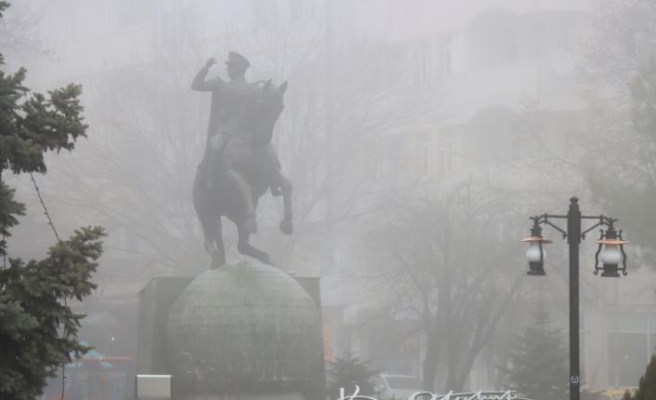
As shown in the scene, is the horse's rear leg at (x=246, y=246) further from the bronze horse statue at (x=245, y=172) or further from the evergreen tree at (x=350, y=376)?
the evergreen tree at (x=350, y=376)

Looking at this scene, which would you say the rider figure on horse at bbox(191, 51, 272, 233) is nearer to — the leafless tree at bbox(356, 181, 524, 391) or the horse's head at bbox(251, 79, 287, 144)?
the horse's head at bbox(251, 79, 287, 144)

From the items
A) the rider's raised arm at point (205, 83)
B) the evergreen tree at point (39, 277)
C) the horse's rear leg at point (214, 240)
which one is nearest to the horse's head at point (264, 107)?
the rider's raised arm at point (205, 83)

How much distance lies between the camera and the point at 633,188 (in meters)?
36.7

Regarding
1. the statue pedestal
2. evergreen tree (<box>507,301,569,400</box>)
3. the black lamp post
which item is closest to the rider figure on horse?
the statue pedestal

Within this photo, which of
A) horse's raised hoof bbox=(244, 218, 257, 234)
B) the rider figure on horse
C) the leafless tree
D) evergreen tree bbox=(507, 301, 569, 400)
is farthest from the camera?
the leafless tree

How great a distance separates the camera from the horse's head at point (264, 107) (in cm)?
Result: 2658

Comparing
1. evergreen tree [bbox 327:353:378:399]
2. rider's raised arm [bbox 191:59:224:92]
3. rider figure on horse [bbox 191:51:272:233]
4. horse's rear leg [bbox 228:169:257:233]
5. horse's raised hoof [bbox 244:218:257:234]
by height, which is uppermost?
rider's raised arm [bbox 191:59:224:92]

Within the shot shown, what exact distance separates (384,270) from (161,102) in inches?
337

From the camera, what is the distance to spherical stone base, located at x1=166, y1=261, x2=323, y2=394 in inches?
996

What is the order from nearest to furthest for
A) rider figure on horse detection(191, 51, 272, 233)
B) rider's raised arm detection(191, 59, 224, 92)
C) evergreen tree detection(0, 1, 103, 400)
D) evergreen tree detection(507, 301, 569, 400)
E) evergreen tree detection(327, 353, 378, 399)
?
evergreen tree detection(0, 1, 103, 400) → rider figure on horse detection(191, 51, 272, 233) → rider's raised arm detection(191, 59, 224, 92) → evergreen tree detection(327, 353, 378, 399) → evergreen tree detection(507, 301, 569, 400)

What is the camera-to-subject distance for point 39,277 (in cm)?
1262

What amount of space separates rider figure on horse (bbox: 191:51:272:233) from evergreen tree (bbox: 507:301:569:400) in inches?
324

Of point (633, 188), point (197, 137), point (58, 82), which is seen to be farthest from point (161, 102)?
point (633, 188)

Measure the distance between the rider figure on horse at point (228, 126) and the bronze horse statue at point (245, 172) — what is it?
0.01 m
